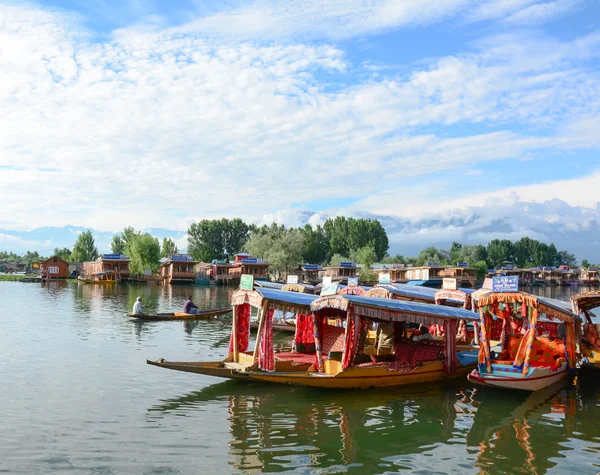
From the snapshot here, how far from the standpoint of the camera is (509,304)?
17.8 metres

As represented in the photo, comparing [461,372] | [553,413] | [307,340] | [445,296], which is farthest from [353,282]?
[553,413]

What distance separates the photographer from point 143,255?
88062 millimetres

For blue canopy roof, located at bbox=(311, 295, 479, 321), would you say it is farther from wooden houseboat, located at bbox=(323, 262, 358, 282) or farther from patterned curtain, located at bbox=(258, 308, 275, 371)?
wooden houseboat, located at bbox=(323, 262, 358, 282)

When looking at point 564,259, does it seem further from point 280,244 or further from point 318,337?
point 318,337

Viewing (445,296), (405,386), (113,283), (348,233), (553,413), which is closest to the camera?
(553,413)

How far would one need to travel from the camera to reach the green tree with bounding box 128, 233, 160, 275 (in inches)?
3462

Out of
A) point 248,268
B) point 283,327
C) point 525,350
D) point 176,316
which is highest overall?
point 248,268

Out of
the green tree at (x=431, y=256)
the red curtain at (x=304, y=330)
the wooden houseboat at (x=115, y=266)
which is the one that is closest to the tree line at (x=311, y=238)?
the green tree at (x=431, y=256)

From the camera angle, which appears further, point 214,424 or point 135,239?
point 135,239

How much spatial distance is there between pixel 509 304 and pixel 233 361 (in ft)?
31.0

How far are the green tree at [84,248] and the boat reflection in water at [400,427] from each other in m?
116

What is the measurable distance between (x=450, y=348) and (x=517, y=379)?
2556mm

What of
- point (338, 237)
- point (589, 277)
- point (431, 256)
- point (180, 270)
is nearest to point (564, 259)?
point (589, 277)

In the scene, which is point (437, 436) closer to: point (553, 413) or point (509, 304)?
point (553, 413)
